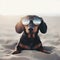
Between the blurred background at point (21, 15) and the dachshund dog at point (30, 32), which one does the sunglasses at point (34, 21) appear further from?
the blurred background at point (21, 15)

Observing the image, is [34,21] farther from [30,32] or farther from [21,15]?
[21,15]

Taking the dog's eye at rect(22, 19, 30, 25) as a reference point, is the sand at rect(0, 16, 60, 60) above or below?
below

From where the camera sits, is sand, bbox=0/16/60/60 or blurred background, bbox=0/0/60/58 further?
blurred background, bbox=0/0/60/58

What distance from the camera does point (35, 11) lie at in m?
2.19

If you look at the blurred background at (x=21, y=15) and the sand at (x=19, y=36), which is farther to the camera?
the blurred background at (x=21, y=15)

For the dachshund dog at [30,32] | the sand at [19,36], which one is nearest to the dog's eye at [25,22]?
the dachshund dog at [30,32]

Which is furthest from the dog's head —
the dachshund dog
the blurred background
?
the blurred background

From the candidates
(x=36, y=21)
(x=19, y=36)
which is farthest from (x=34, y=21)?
(x=19, y=36)

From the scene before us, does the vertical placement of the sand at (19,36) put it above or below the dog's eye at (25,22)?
below

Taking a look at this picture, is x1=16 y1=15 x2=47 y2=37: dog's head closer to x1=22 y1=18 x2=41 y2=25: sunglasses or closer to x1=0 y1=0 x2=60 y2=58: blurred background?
x1=22 y1=18 x2=41 y2=25: sunglasses

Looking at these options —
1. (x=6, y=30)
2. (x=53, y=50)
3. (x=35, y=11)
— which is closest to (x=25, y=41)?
(x=53, y=50)

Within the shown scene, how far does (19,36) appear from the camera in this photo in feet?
3.67

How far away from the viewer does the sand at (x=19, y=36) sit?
80 centimetres

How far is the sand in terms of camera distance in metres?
0.80
